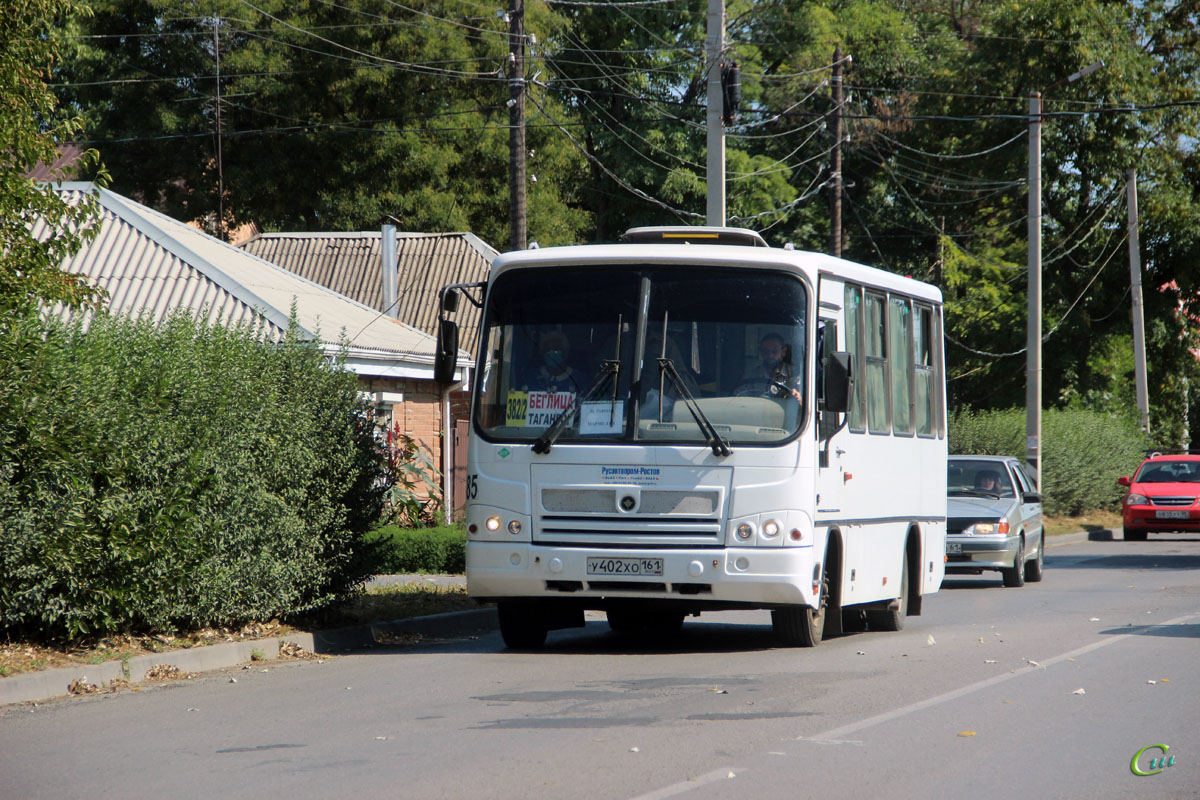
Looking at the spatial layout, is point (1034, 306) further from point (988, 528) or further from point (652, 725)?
point (652, 725)

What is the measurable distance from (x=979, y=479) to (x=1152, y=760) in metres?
14.8

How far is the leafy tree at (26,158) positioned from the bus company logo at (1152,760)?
25.3 feet

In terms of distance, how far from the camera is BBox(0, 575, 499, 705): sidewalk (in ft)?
31.9

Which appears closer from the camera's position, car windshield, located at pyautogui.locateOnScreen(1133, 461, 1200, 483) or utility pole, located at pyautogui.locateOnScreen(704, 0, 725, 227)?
utility pole, located at pyautogui.locateOnScreen(704, 0, 725, 227)

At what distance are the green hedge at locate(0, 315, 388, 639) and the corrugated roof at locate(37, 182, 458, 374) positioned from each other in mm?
8530

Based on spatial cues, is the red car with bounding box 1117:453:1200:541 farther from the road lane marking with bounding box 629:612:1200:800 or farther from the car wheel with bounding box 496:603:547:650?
the car wheel with bounding box 496:603:547:650

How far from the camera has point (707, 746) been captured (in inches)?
305

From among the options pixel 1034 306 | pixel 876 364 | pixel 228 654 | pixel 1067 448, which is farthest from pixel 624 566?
pixel 1067 448

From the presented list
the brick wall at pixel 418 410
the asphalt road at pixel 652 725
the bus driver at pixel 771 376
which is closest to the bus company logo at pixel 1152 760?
the asphalt road at pixel 652 725

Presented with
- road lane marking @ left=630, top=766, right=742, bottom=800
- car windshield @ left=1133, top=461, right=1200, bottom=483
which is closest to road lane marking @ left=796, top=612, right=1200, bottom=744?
road lane marking @ left=630, top=766, right=742, bottom=800

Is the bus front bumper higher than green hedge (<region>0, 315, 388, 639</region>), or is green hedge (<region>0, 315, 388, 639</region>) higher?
green hedge (<region>0, 315, 388, 639</region>)

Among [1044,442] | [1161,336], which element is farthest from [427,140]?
[1161,336]

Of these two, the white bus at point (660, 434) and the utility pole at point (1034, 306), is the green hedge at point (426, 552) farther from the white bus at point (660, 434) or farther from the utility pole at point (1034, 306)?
the utility pole at point (1034, 306)

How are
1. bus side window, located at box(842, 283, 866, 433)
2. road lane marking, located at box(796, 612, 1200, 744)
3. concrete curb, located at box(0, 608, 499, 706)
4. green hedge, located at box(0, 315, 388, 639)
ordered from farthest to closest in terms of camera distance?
bus side window, located at box(842, 283, 866, 433) < green hedge, located at box(0, 315, 388, 639) < concrete curb, located at box(0, 608, 499, 706) < road lane marking, located at box(796, 612, 1200, 744)
